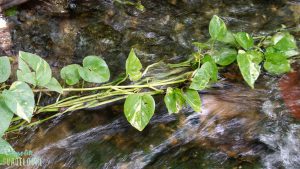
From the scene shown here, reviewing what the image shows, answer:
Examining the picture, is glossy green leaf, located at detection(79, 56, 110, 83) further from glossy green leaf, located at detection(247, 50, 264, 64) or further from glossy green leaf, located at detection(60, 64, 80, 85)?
glossy green leaf, located at detection(247, 50, 264, 64)

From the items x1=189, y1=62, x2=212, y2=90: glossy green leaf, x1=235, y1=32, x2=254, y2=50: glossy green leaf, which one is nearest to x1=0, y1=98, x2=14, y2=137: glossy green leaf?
x1=189, y1=62, x2=212, y2=90: glossy green leaf

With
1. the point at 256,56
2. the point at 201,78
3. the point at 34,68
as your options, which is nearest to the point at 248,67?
the point at 256,56

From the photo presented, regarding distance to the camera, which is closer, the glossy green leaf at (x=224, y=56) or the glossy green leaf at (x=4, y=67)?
the glossy green leaf at (x=4, y=67)

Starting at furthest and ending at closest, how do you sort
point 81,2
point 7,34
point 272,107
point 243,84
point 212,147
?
point 81,2 → point 7,34 → point 243,84 → point 272,107 → point 212,147

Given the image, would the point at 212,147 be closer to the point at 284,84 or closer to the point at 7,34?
the point at 284,84

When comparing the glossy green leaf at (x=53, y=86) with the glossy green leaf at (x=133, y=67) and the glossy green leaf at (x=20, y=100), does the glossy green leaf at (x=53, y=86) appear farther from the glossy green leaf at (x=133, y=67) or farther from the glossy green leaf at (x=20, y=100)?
the glossy green leaf at (x=133, y=67)

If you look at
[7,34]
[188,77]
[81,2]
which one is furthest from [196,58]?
[7,34]

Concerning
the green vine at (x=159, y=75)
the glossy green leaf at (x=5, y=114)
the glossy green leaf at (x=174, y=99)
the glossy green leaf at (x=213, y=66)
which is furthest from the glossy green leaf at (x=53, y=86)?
the glossy green leaf at (x=213, y=66)
